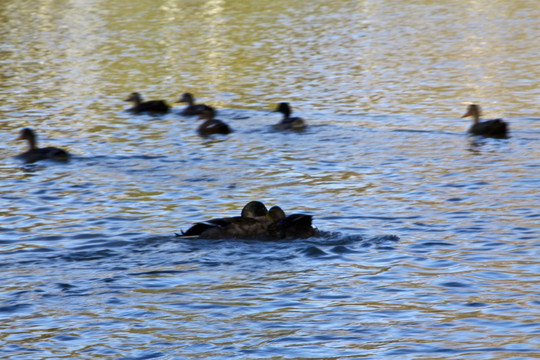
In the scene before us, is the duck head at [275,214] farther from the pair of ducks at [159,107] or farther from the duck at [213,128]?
the pair of ducks at [159,107]

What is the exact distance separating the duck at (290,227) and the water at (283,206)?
140 mm

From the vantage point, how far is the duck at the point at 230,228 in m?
12.7

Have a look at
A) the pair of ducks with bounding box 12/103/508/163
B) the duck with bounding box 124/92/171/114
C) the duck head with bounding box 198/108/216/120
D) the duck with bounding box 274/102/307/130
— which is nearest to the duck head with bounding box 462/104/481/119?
the pair of ducks with bounding box 12/103/508/163

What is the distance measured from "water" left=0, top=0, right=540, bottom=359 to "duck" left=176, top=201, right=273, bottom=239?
21 cm

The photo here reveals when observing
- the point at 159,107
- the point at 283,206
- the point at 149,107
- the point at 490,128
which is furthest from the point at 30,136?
the point at 490,128

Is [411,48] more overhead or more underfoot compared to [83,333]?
more overhead

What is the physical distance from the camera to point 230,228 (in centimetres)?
1270

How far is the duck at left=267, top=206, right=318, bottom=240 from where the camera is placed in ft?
40.9

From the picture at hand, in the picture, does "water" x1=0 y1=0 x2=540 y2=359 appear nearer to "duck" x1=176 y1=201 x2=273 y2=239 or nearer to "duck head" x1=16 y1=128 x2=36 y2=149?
"duck" x1=176 y1=201 x2=273 y2=239

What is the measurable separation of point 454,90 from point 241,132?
7.53 m

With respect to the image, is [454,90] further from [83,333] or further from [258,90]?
[83,333]

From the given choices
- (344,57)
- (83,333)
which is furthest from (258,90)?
(83,333)

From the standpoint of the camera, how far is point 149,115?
24.5 meters

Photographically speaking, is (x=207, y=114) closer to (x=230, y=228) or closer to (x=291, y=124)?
(x=291, y=124)
